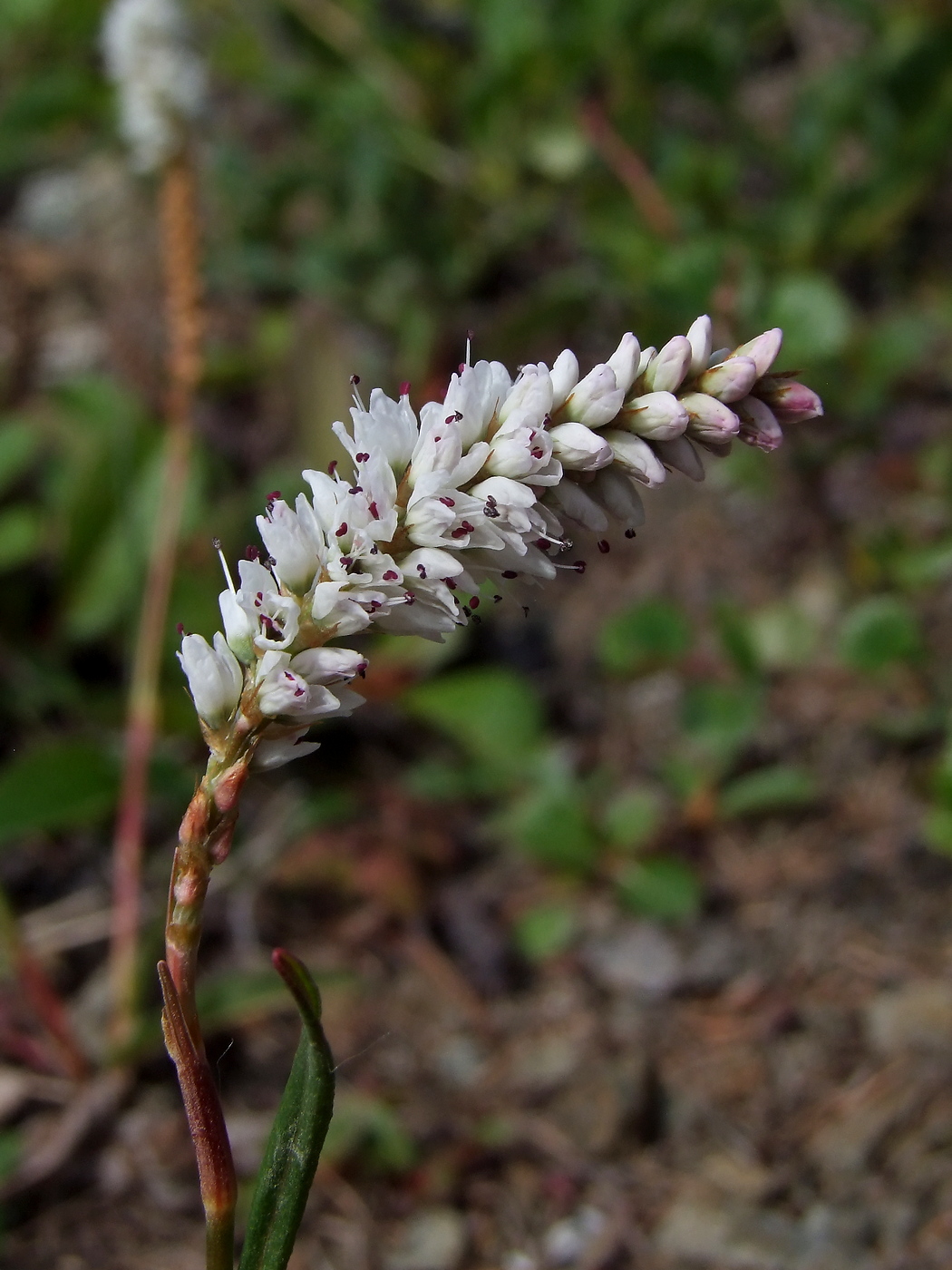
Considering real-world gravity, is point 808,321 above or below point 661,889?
above

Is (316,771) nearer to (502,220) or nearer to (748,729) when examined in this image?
(748,729)

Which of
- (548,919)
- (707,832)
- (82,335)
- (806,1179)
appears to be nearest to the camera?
(806,1179)

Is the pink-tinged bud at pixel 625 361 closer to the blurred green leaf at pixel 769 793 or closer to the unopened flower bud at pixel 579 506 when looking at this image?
the unopened flower bud at pixel 579 506

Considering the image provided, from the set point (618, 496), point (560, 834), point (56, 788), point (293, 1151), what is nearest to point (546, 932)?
point (560, 834)

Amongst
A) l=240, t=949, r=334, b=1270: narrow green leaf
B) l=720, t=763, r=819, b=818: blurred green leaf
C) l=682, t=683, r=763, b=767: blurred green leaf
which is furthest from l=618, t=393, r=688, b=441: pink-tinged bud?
l=720, t=763, r=819, b=818: blurred green leaf

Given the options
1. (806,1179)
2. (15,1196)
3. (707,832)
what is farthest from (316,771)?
(806,1179)

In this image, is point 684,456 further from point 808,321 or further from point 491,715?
point 491,715

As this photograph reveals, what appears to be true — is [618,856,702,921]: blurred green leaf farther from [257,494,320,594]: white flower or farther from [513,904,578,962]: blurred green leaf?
[257,494,320,594]: white flower

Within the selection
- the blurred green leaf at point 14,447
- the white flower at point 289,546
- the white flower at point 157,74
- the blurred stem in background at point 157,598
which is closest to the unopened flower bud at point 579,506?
the white flower at point 289,546
